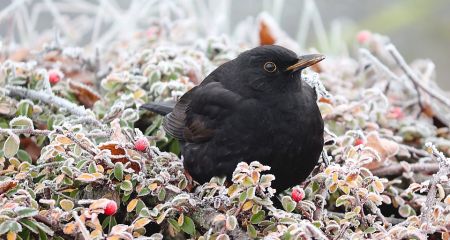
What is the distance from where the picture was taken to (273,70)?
304 centimetres

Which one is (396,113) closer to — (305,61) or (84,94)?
(305,61)

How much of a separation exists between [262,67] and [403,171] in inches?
31.6

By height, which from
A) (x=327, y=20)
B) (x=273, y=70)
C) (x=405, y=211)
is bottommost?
(x=405, y=211)

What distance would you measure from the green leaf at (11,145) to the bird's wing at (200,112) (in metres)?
0.72

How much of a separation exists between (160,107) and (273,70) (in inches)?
24.3

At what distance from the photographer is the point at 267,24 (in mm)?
4438

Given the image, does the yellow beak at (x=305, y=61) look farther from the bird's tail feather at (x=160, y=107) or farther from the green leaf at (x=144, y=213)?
the green leaf at (x=144, y=213)

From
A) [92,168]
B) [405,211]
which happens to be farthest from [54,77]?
[405,211]

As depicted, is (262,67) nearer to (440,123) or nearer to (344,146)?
(344,146)

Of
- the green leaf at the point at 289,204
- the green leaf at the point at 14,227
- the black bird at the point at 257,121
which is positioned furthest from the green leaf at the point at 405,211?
the green leaf at the point at 14,227

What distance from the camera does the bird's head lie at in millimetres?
3010

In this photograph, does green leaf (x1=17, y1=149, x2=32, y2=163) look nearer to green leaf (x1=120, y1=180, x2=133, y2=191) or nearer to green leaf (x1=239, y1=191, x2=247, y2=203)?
green leaf (x1=120, y1=180, x2=133, y2=191)

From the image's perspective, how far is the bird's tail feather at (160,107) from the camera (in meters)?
3.38

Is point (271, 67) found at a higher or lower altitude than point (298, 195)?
higher
